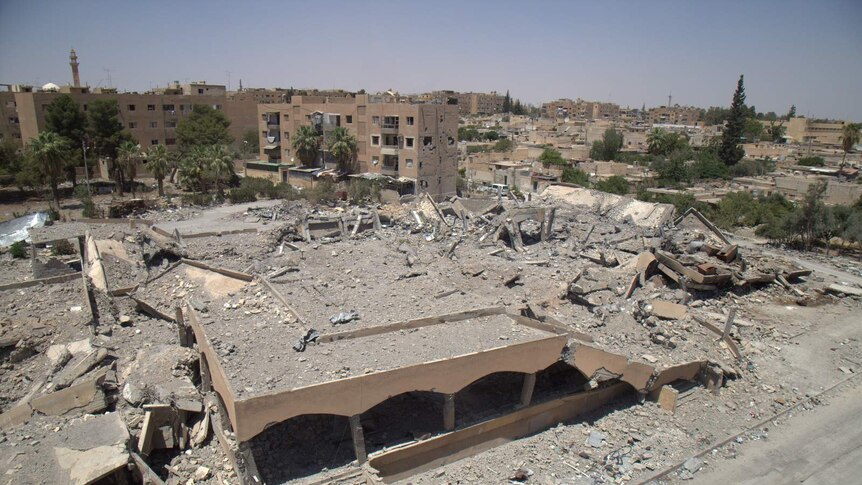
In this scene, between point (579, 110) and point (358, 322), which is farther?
point (579, 110)

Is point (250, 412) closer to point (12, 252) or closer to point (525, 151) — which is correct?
point (12, 252)

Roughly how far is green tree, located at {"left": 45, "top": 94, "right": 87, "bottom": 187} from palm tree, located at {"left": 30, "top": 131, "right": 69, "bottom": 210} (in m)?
4.38

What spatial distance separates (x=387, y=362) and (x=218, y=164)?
26012mm

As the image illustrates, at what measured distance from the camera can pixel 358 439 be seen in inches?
357

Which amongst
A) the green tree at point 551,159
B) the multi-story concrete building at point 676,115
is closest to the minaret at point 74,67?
the green tree at point 551,159

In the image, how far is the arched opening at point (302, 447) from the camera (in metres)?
9.12

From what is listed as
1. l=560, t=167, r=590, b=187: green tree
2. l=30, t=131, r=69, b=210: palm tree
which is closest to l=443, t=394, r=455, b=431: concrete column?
l=30, t=131, r=69, b=210: palm tree

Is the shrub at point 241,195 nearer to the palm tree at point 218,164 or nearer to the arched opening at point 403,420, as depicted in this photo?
the palm tree at point 218,164

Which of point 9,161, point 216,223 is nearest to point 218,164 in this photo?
point 216,223

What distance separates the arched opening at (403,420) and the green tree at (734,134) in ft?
177

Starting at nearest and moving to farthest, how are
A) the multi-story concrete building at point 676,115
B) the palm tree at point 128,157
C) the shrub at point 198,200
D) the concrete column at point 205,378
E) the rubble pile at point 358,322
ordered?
the rubble pile at point 358,322 → the concrete column at point 205,378 → the shrub at point 198,200 → the palm tree at point 128,157 → the multi-story concrete building at point 676,115

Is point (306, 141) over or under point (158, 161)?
over

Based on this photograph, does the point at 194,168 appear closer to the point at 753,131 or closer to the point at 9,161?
the point at 9,161

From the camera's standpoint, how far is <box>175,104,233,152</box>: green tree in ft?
137
